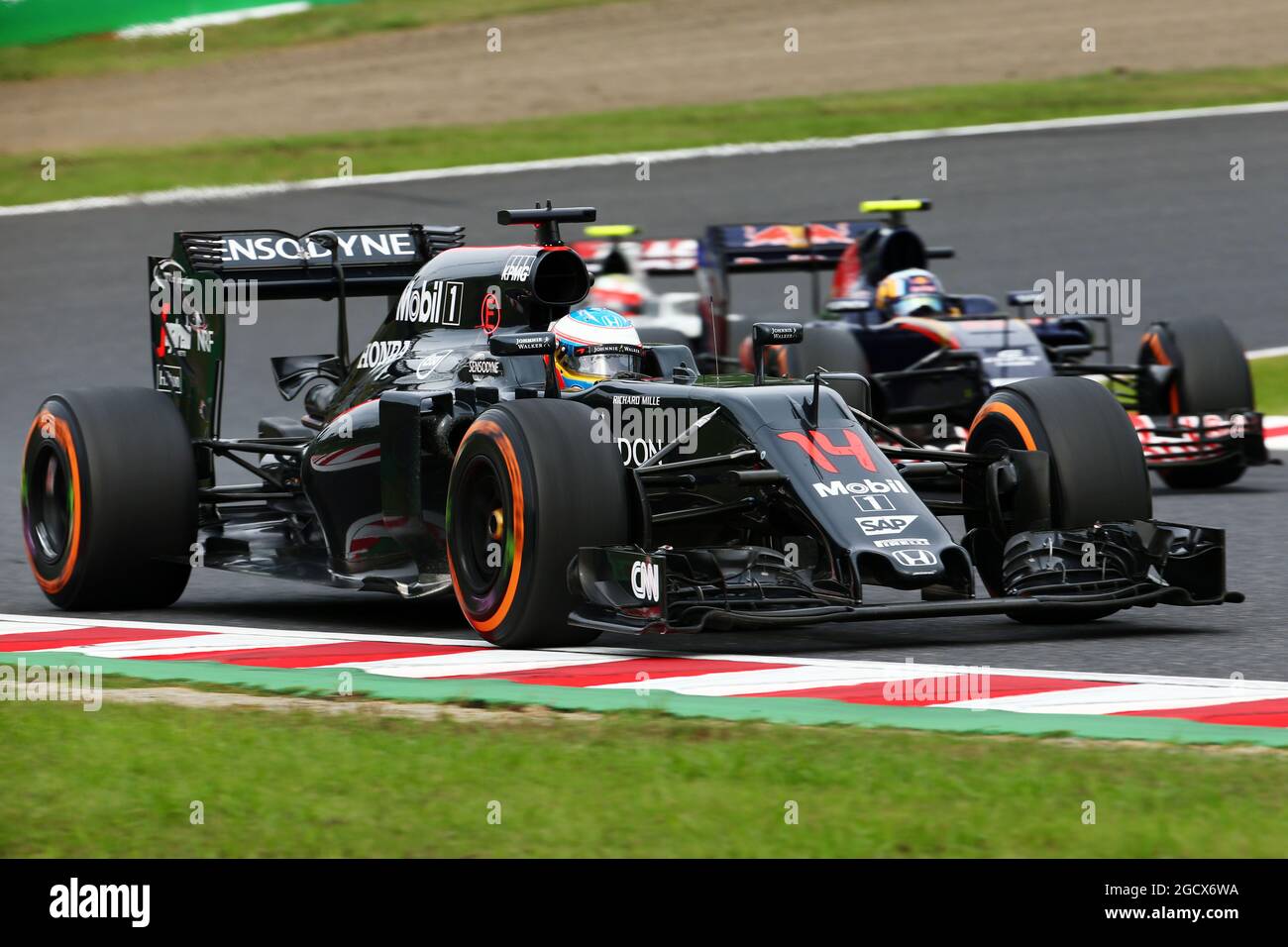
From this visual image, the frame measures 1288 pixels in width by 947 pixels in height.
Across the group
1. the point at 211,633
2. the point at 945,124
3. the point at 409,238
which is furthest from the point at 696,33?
the point at 211,633

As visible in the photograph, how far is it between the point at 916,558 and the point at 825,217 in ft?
57.0

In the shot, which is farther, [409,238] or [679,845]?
[409,238]

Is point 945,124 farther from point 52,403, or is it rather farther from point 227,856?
point 227,856

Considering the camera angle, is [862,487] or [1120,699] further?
[862,487]

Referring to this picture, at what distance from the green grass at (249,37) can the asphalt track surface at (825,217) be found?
700 centimetres

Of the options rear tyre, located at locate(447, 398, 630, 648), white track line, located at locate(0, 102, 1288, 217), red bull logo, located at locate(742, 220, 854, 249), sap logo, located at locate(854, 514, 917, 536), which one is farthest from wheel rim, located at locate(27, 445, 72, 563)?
white track line, located at locate(0, 102, 1288, 217)

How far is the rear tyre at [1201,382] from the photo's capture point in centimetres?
1470

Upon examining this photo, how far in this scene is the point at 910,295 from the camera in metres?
16.4

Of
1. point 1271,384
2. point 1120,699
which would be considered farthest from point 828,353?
point 1120,699

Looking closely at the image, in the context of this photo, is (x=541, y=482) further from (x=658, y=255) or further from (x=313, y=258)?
(x=658, y=255)

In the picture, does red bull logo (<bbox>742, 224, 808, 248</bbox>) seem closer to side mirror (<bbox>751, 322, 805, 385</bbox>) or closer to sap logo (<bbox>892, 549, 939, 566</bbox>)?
side mirror (<bbox>751, 322, 805, 385</bbox>)

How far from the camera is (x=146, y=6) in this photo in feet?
107

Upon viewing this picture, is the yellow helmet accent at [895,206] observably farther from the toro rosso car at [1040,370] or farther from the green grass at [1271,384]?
the green grass at [1271,384]
